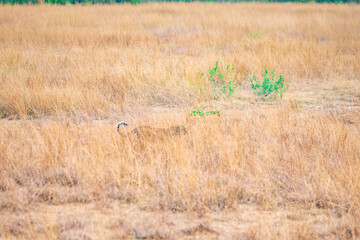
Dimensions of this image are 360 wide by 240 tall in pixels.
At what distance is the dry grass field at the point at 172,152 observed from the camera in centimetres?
250

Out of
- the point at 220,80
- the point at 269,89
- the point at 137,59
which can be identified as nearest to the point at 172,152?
the point at 269,89

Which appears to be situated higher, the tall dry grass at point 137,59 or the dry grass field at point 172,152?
the tall dry grass at point 137,59

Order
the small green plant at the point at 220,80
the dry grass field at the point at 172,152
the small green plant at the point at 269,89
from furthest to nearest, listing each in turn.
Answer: the small green plant at the point at 220,80 < the small green plant at the point at 269,89 < the dry grass field at the point at 172,152

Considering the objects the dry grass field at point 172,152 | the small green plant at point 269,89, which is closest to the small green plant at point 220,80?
the dry grass field at point 172,152

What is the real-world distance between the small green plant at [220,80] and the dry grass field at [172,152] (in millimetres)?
182

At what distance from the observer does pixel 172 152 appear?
3.37 m

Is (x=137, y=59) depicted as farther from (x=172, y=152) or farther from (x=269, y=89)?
(x=172, y=152)

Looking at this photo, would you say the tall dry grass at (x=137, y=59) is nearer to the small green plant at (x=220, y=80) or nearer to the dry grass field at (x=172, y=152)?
the dry grass field at (x=172, y=152)

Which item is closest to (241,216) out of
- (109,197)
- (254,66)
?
(109,197)

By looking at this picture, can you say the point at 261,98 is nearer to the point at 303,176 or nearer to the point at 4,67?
the point at 303,176

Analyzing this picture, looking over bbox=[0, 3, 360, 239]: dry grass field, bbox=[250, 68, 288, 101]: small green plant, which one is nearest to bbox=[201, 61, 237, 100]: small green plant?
bbox=[0, 3, 360, 239]: dry grass field

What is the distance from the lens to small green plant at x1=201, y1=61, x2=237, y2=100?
5.69m

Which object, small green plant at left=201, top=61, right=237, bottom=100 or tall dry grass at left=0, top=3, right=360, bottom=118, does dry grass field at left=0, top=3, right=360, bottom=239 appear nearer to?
tall dry grass at left=0, top=3, right=360, bottom=118

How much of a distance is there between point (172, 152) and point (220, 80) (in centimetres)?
311
